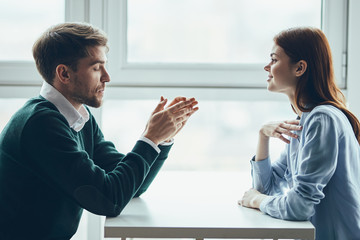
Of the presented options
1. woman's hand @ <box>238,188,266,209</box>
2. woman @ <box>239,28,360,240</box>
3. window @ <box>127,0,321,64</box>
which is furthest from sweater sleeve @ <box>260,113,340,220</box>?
window @ <box>127,0,321,64</box>

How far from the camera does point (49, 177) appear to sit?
1232mm

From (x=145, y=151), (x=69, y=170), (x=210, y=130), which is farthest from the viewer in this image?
(x=210, y=130)

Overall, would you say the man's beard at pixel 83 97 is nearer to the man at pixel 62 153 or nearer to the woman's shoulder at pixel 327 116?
the man at pixel 62 153

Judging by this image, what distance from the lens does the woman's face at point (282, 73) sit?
141cm

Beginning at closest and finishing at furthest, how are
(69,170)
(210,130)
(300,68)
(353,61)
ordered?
(69,170) → (300,68) → (353,61) → (210,130)

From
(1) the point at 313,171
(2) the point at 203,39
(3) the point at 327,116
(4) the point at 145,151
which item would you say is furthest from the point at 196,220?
(2) the point at 203,39

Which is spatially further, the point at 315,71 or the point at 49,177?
the point at 315,71

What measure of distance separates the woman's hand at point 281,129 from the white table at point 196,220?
258mm

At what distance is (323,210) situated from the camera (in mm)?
1308

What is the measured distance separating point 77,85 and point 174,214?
1.64ft

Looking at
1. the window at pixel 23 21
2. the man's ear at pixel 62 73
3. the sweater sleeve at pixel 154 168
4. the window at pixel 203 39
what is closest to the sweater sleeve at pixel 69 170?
the man's ear at pixel 62 73

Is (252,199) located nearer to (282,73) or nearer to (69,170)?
(282,73)

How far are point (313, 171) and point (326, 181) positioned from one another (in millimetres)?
51

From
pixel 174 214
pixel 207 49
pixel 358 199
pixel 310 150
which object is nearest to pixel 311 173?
pixel 310 150
